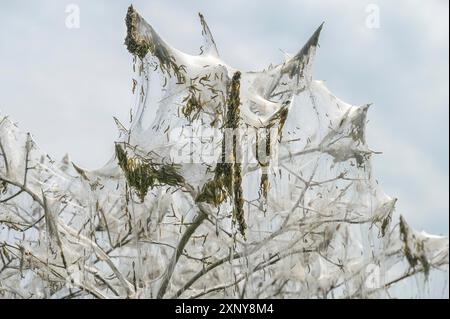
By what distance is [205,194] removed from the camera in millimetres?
10188

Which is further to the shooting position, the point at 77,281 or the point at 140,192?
the point at 77,281

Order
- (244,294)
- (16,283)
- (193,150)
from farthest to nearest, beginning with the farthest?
(16,283)
(244,294)
(193,150)

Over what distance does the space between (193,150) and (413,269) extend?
512 cm

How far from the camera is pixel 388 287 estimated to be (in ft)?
44.4

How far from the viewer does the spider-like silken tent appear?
10.2 m

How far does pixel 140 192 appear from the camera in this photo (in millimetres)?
10336

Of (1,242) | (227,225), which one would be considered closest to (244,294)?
(227,225)

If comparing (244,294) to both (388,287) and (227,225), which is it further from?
(388,287)

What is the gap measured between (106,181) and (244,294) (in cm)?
227

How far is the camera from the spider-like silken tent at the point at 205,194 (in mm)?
10250
